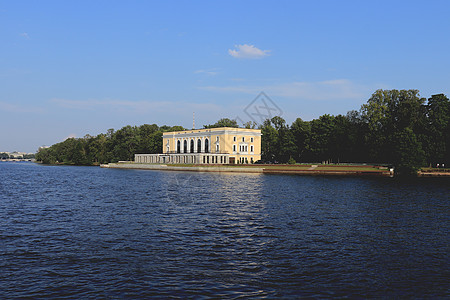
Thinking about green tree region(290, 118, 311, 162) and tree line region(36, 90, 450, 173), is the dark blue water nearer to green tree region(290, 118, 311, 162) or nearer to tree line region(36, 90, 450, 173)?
tree line region(36, 90, 450, 173)

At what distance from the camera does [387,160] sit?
116 m

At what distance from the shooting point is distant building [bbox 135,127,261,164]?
166 m

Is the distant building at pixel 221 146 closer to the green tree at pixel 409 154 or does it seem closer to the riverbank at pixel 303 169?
the riverbank at pixel 303 169

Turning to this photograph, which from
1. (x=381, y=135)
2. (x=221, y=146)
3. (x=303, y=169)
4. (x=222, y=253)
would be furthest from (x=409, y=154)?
(x=222, y=253)

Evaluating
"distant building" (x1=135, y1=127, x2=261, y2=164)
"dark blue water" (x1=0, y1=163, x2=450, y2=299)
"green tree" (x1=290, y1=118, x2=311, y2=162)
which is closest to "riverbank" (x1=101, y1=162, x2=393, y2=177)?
"distant building" (x1=135, y1=127, x2=261, y2=164)

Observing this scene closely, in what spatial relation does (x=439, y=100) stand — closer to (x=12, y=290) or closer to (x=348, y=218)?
(x=348, y=218)

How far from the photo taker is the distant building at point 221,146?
166 metres

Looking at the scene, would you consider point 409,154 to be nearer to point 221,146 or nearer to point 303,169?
point 303,169

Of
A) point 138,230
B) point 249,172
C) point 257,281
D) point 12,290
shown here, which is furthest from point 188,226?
point 249,172

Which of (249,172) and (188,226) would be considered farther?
(249,172)

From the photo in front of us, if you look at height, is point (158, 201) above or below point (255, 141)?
below

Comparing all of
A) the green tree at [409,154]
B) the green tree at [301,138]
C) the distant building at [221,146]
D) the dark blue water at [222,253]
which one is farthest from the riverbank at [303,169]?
the dark blue water at [222,253]

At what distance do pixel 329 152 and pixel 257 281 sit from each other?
130863mm

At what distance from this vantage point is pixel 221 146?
167625 millimetres
